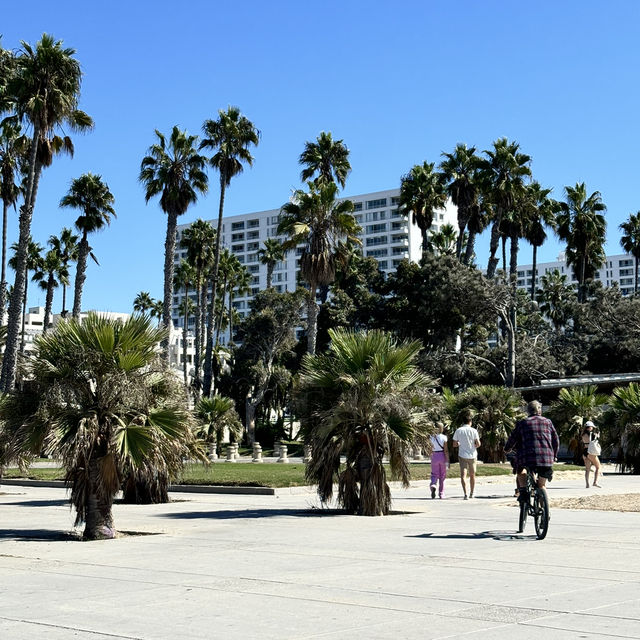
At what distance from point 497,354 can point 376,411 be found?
4590 cm

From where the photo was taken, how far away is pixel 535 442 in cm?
1316

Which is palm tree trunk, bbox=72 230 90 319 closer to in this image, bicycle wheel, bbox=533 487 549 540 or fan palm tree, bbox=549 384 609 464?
fan palm tree, bbox=549 384 609 464

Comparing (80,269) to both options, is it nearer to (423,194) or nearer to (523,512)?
(423,194)

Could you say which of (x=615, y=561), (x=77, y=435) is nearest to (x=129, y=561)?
(x=77, y=435)

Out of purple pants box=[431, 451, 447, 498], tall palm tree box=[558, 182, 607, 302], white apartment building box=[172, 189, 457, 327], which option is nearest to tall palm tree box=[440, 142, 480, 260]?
tall palm tree box=[558, 182, 607, 302]

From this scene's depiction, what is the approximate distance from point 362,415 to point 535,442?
366cm

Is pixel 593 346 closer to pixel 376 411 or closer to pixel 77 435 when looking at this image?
pixel 376 411

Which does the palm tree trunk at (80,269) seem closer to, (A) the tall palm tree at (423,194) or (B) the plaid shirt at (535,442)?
(A) the tall palm tree at (423,194)

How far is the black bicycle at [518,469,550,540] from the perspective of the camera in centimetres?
1257

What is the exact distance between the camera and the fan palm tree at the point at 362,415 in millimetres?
15945

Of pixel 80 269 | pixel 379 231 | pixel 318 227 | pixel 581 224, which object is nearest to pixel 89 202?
pixel 80 269

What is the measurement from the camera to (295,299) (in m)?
76.2

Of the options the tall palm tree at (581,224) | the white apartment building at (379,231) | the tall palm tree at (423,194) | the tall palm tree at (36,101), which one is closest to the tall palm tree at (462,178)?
the tall palm tree at (423,194)

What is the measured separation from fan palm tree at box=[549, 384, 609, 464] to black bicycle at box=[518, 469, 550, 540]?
23.4 metres
